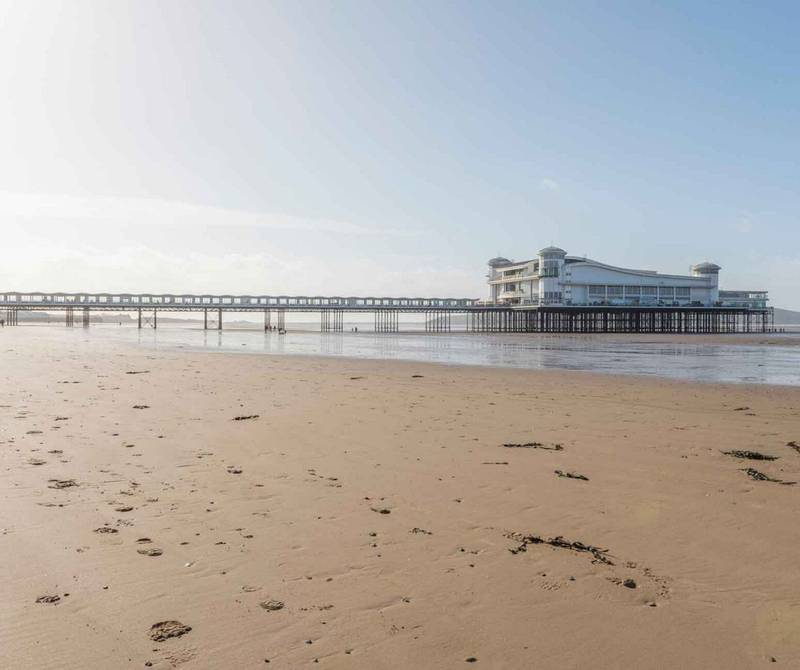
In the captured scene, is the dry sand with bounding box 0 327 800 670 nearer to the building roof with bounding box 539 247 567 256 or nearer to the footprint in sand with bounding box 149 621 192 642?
the footprint in sand with bounding box 149 621 192 642

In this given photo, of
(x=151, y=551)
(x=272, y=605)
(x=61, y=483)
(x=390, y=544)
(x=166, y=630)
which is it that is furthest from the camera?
(x=61, y=483)

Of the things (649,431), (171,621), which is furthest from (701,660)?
(649,431)

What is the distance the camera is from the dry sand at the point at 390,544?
3.13 meters

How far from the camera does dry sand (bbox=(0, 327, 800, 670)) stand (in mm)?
3133

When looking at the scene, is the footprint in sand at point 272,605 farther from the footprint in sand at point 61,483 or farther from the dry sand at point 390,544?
the footprint in sand at point 61,483

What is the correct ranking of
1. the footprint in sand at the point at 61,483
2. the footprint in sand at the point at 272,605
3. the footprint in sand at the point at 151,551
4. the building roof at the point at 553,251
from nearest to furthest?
the footprint in sand at the point at 272,605 < the footprint in sand at the point at 151,551 < the footprint in sand at the point at 61,483 < the building roof at the point at 553,251

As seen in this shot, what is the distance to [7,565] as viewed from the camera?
12.9 feet

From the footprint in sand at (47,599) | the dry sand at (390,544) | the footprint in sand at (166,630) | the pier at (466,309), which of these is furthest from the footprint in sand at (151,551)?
the pier at (466,309)

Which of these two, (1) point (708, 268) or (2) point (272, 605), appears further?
(1) point (708, 268)

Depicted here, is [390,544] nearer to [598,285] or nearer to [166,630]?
[166,630]

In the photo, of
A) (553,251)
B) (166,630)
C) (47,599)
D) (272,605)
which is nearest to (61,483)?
(47,599)

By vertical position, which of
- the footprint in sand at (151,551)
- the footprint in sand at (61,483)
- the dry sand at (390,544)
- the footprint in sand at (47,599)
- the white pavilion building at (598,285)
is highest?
the white pavilion building at (598,285)

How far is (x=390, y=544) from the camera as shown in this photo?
4449 mm

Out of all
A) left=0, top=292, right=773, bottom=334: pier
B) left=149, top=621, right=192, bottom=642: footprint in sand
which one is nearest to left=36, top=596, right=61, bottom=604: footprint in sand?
left=149, top=621, right=192, bottom=642: footprint in sand
